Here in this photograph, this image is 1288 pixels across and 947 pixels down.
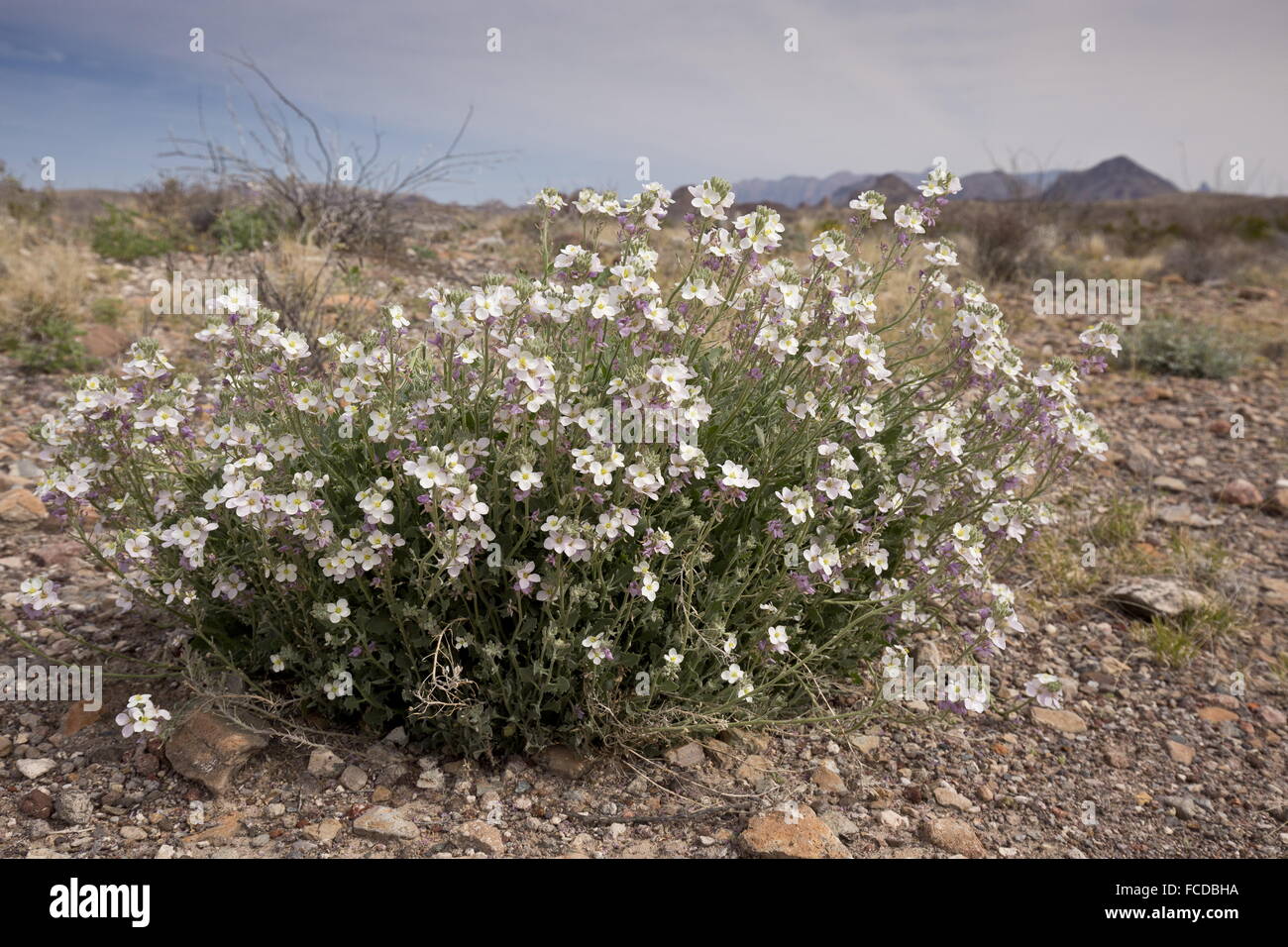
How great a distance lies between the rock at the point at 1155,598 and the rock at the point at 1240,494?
1.68m

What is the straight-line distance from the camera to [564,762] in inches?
123

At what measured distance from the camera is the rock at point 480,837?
2.70 metres

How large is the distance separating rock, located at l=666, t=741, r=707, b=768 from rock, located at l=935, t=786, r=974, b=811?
2.79ft

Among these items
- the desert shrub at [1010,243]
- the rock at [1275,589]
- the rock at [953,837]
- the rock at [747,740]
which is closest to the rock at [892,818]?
the rock at [953,837]

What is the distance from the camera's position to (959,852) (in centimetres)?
286

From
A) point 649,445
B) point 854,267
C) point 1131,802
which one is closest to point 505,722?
point 649,445

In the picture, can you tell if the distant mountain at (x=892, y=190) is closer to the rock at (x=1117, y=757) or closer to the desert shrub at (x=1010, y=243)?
the desert shrub at (x=1010, y=243)

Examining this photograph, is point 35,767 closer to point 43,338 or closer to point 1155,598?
point 1155,598

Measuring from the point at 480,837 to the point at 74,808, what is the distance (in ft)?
4.25

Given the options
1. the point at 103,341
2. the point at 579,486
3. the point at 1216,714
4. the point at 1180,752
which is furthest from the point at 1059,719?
the point at 103,341

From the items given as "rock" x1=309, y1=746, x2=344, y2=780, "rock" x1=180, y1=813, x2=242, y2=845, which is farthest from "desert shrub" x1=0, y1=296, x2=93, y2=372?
"rock" x1=180, y1=813, x2=242, y2=845

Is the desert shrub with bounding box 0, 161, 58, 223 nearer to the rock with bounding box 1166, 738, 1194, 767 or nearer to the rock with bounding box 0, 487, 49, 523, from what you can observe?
the rock with bounding box 0, 487, 49, 523

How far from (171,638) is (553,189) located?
2.33 m

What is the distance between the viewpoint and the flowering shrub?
8.79 feet
